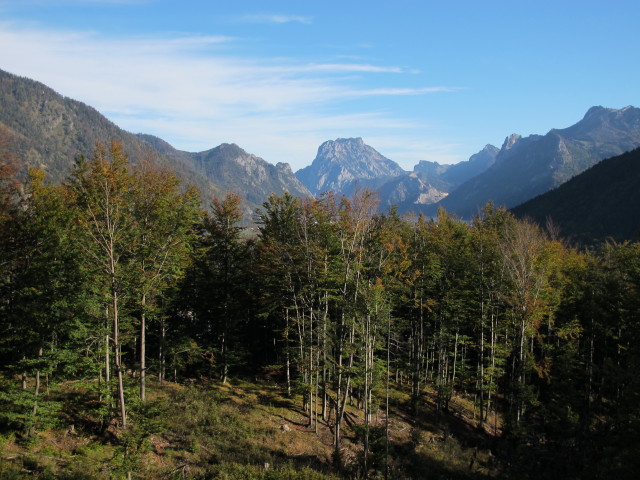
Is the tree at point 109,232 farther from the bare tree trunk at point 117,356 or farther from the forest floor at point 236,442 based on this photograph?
the forest floor at point 236,442

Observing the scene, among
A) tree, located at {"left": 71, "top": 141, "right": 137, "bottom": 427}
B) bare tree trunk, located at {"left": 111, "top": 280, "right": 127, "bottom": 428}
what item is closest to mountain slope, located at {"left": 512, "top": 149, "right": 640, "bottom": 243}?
tree, located at {"left": 71, "top": 141, "right": 137, "bottom": 427}

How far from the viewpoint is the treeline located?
650 inches

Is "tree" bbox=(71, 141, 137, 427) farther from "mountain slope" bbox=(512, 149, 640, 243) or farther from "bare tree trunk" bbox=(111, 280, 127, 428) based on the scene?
"mountain slope" bbox=(512, 149, 640, 243)

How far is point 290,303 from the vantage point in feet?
95.0

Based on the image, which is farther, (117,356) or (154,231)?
(154,231)

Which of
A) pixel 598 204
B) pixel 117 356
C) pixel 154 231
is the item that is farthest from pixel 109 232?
pixel 598 204

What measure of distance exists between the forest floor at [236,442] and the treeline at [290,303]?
78 centimetres

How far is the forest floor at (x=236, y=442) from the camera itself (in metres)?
14.5

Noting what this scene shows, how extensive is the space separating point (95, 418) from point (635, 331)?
25554 mm

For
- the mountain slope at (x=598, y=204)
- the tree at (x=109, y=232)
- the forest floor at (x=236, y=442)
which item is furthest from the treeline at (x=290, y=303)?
the mountain slope at (x=598, y=204)

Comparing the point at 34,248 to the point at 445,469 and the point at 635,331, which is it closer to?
the point at 445,469

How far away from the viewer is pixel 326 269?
877 inches

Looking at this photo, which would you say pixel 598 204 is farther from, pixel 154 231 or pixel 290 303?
pixel 154 231

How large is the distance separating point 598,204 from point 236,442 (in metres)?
144
